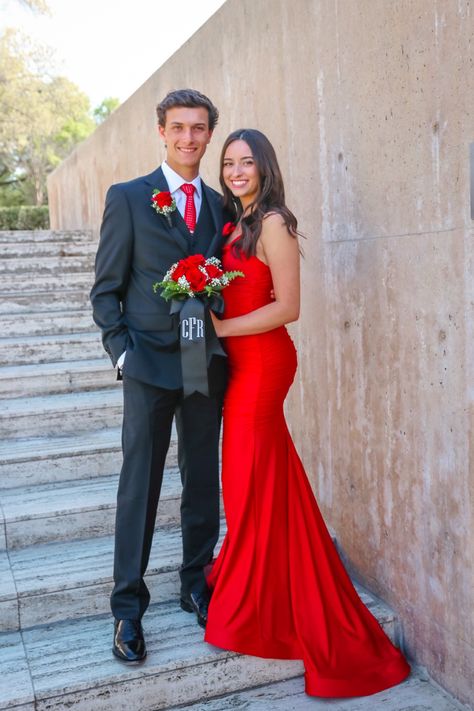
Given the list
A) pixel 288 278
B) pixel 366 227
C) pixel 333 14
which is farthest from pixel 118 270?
pixel 333 14

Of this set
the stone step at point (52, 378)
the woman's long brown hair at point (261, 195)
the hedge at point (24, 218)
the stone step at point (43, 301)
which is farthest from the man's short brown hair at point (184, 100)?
the hedge at point (24, 218)

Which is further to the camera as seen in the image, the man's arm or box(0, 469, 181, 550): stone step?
box(0, 469, 181, 550): stone step

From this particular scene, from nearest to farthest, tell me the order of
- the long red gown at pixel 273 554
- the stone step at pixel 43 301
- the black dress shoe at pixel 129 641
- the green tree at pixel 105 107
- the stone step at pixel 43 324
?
the black dress shoe at pixel 129 641, the long red gown at pixel 273 554, the stone step at pixel 43 324, the stone step at pixel 43 301, the green tree at pixel 105 107

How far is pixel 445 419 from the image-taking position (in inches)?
110

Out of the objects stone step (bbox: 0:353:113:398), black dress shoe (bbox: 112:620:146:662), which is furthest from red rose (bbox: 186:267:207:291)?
stone step (bbox: 0:353:113:398)

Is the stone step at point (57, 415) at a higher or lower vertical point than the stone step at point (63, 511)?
higher

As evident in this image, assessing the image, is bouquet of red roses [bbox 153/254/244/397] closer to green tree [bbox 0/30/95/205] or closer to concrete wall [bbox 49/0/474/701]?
concrete wall [bbox 49/0/474/701]

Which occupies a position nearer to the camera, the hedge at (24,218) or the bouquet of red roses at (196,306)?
the bouquet of red roses at (196,306)

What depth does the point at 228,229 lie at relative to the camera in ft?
9.78

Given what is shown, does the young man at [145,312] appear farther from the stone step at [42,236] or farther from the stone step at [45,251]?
the stone step at [42,236]


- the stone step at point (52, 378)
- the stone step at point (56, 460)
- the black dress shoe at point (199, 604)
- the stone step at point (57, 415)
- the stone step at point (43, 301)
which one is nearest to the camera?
the black dress shoe at point (199, 604)

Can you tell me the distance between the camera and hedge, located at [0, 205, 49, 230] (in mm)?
26219

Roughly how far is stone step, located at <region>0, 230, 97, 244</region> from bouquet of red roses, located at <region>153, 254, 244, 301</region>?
6502 millimetres

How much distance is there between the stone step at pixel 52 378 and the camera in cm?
491
